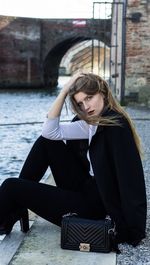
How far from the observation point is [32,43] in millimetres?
33781

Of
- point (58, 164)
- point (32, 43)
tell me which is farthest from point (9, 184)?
point (32, 43)

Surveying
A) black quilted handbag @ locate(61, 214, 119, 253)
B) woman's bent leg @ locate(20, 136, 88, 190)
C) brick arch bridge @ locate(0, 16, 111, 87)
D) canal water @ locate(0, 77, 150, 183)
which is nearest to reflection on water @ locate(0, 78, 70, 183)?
canal water @ locate(0, 77, 150, 183)

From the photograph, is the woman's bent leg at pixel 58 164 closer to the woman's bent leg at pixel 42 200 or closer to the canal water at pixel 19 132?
the woman's bent leg at pixel 42 200

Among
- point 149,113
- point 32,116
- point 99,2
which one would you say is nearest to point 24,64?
point 99,2

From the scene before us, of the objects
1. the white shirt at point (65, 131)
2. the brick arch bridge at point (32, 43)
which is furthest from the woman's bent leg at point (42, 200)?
the brick arch bridge at point (32, 43)

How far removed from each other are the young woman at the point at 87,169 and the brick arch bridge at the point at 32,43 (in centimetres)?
2894

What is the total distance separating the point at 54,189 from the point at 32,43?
3100cm

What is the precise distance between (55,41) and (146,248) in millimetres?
31021

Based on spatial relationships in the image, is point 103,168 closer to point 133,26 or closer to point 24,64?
point 133,26

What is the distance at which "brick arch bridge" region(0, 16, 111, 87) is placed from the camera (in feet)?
107

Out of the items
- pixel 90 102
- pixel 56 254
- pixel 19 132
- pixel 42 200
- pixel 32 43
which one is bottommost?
pixel 19 132

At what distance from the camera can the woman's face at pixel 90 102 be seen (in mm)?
3291

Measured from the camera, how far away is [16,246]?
11.5ft

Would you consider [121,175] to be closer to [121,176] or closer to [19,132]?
[121,176]
